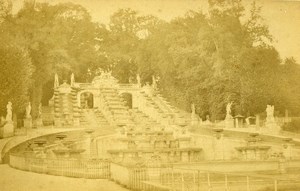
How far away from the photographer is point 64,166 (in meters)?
6.93

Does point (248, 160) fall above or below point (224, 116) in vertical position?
below

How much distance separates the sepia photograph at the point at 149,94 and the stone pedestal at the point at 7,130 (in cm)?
2

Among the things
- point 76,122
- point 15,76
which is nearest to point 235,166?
point 76,122

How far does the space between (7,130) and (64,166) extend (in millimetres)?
934

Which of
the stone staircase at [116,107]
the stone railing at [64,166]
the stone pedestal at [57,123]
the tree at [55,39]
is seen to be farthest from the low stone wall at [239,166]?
the tree at [55,39]

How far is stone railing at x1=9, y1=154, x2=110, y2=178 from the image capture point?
22.4 ft

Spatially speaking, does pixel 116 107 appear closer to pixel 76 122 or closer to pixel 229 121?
pixel 76 122

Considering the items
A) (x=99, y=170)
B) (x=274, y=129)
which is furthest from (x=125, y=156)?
(x=274, y=129)

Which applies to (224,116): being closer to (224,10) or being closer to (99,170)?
(224,10)

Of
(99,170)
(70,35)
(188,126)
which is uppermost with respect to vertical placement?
(70,35)

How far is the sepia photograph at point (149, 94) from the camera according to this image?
7004mm

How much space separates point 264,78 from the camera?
8391 millimetres

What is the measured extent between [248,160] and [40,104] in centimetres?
325

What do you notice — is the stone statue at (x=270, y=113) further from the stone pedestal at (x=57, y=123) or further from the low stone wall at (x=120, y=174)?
the stone pedestal at (x=57, y=123)
